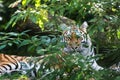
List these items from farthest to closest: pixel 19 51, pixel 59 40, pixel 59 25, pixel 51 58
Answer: pixel 19 51 < pixel 59 25 < pixel 59 40 < pixel 51 58

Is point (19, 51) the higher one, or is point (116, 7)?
point (116, 7)

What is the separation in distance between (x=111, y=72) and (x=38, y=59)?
18.9 inches

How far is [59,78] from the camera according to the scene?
2281mm

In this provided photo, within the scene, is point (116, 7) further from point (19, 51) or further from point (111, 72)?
point (19, 51)

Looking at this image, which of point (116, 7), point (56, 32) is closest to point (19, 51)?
point (56, 32)

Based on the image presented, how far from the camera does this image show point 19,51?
7.73 m

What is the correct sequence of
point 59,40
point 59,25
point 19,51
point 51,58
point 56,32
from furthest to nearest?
1. point 19,51
2. point 56,32
3. point 59,25
4. point 59,40
5. point 51,58

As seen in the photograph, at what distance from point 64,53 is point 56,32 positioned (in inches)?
22.5

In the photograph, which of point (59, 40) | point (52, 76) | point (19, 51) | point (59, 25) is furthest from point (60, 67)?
point (19, 51)

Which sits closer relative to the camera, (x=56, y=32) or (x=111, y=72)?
(x=111, y=72)

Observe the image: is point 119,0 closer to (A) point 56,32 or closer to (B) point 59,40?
(B) point 59,40

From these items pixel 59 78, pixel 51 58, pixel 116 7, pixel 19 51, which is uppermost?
pixel 116 7

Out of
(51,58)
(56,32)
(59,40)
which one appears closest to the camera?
(51,58)

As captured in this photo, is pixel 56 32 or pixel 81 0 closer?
pixel 81 0
